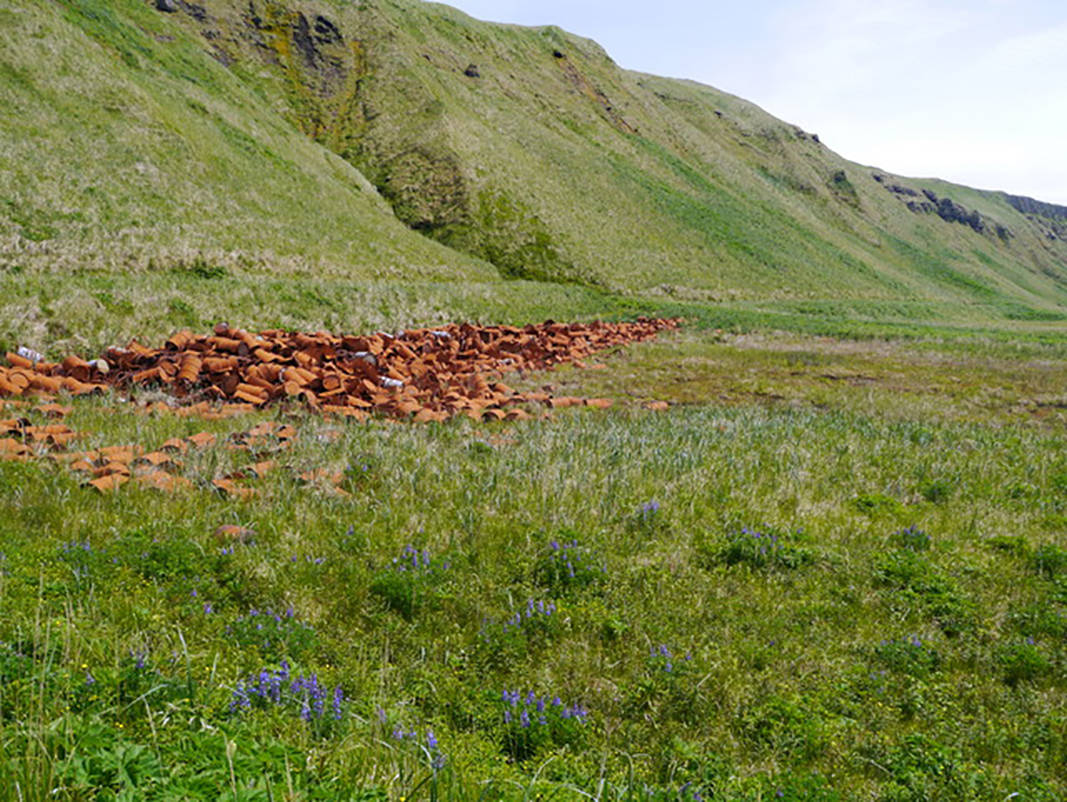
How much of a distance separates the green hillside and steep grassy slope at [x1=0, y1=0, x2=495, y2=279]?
0.15m

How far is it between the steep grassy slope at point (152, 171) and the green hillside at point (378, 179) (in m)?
0.15

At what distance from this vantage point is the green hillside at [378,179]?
22.8 metres

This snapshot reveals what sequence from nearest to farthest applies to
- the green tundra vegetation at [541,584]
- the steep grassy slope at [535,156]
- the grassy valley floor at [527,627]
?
the grassy valley floor at [527,627] → the green tundra vegetation at [541,584] → the steep grassy slope at [535,156]

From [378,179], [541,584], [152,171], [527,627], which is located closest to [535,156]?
[378,179]

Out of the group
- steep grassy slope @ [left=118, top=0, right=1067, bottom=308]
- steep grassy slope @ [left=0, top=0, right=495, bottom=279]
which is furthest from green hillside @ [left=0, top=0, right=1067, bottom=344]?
steep grassy slope @ [left=118, top=0, right=1067, bottom=308]

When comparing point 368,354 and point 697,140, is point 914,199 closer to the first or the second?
point 697,140

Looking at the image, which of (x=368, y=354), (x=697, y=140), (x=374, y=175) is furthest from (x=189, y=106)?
(x=697, y=140)

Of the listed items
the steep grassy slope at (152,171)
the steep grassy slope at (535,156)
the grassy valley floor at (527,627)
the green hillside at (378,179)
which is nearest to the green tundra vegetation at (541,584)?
the grassy valley floor at (527,627)

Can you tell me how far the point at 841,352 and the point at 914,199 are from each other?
21038cm

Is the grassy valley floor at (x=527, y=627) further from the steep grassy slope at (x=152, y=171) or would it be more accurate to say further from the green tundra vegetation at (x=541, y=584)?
the steep grassy slope at (x=152, y=171)

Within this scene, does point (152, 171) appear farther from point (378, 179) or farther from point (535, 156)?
point (535, 156)

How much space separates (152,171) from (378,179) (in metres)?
31.4

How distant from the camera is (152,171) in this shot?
2889cm

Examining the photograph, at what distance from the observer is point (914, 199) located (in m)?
192
